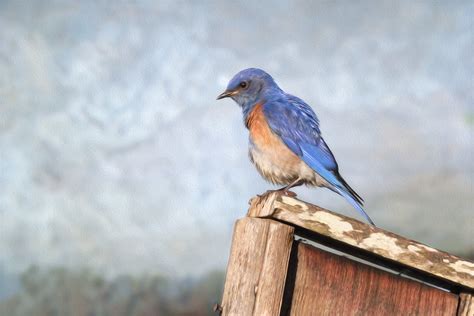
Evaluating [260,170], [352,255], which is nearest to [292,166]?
[260,170]

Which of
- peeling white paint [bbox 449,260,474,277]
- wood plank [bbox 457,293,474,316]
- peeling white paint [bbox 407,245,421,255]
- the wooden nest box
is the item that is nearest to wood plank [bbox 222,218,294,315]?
the wooden nest box

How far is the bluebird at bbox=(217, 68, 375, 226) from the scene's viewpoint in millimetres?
5113

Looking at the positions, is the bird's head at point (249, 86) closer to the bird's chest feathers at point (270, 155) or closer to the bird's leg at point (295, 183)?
the bird's chest feathers at point (270, 155)

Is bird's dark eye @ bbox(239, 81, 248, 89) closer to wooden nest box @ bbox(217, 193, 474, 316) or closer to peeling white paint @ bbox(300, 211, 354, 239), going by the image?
wooden nest box @ bbox(217, 193, 474, 316)

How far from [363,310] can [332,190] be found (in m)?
1.59

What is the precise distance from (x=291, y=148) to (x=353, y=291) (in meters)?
1.82

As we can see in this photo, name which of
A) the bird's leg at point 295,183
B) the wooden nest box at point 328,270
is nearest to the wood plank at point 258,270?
the wooden nest box at point 328,270

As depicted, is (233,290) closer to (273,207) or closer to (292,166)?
(273,207)

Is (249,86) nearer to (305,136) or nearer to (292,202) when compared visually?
(305,136)

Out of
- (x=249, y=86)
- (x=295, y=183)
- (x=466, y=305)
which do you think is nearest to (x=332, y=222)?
(x=466, y=305)

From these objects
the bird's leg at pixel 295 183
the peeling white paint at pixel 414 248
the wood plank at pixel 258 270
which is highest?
the bird's leg at pixel 295 183

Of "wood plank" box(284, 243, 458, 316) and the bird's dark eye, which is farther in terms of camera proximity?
the bird's dark eye

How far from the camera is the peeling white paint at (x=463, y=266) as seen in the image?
3506 mm

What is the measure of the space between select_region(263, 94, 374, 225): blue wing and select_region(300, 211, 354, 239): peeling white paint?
4.80 ft
